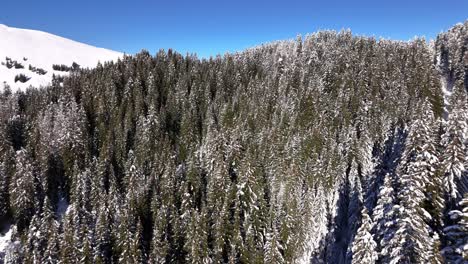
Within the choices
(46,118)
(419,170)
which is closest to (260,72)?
(46,118)

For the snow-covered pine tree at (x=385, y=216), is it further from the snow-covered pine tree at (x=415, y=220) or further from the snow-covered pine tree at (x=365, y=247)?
the snow-covered pine tree at (x=365, y=247)

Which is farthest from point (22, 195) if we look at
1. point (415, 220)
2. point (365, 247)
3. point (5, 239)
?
point (415, 220)

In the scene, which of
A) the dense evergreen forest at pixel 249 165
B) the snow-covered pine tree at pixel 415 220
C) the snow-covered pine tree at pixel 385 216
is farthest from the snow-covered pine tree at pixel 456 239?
the snow-covered pine tree at pixel 385 216

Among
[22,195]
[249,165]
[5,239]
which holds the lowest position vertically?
[5,239]

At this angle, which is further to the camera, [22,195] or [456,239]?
[22,195]

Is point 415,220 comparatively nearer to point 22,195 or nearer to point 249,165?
point 249,165

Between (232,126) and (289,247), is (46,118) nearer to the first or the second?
(232,126)

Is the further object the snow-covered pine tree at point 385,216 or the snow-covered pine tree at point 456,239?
the snow-covered pine tree at point 385,216

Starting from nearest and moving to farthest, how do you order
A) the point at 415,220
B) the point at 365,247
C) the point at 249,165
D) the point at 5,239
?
the point at 415,220 → the point at 365,247 → the point at 249,165 → the point at 5,239

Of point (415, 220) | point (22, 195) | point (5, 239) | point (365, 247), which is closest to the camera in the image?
point (415, 220)

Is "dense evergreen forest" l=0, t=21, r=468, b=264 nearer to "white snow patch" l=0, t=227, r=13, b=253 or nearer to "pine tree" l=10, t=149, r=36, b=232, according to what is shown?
"pine tree" l=10, t=149, r=36, b=232
